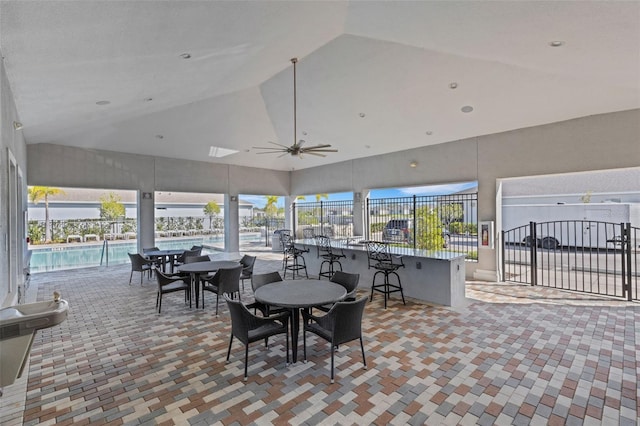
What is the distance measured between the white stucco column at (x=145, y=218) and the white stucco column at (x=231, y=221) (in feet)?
8.31

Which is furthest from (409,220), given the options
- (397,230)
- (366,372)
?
(366,372)

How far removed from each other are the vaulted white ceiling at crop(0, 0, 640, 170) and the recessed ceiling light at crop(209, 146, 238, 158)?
0.88 m

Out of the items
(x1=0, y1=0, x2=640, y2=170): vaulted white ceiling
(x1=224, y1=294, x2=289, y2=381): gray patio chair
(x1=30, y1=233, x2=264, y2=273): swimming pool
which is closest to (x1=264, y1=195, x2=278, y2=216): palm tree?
(x1=30, y1=233, x2=264, y2=273): swimming pool

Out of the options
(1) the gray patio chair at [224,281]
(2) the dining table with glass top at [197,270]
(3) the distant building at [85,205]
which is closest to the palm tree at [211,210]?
(3) the distant building at [85,205]

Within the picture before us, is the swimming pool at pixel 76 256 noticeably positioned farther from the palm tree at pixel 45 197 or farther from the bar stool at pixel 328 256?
the bar stool at pixel 328 256

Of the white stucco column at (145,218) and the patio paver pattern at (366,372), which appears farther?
the white stucco column at (145,218)

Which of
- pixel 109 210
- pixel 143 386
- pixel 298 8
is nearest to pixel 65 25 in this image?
pixel 298 8

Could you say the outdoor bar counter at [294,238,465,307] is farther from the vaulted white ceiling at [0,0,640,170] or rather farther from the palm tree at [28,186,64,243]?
the palm tree at [28,186,64,243]

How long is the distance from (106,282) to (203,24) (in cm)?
685

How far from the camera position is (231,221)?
11.6 m

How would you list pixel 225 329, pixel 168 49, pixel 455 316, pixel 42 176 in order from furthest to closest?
pixel 42 176
pixel 455 316
pixel 225 329
pixel 168 49

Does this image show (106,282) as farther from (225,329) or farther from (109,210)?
(109,210)

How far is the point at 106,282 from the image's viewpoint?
7566mm

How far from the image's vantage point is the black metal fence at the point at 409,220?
8760mm
